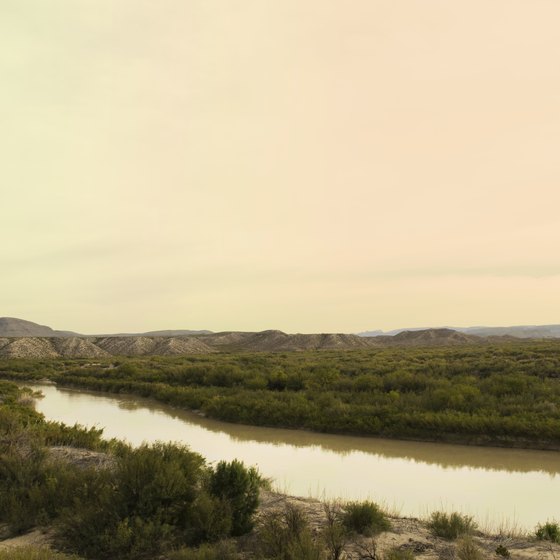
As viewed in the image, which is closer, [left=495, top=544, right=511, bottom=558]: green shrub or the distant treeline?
[left=495, top=544, right=511, bottom=558]: green shrub

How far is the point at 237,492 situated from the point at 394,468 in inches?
293

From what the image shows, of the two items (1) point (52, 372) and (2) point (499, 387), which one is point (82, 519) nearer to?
(2) point (499, 387)

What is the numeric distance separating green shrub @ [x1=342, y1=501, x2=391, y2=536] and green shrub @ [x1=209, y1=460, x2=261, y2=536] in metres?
1.57

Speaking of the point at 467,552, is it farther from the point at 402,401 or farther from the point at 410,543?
the point at 402,401

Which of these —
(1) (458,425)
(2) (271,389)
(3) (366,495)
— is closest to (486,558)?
(3) (366,495)

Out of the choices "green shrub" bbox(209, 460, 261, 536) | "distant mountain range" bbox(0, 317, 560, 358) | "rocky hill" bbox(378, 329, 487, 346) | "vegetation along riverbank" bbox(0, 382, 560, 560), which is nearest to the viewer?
"vegetation along riverbank" bbox(0, 382, 560, 560)

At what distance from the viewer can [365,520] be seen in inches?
301

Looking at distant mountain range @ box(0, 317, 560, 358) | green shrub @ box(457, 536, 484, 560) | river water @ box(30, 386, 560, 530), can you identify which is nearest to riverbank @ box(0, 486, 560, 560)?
green shrub @ box(457, 536, 484, 560)

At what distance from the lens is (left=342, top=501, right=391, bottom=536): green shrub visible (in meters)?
7.52

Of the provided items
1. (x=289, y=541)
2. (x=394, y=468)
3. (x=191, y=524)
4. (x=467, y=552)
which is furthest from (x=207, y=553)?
(x=394, y=468)

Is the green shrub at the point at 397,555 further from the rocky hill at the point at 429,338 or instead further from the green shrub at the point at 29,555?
the rocky hill at the point at 429,338

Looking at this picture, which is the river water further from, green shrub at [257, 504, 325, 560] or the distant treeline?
green shrub at [257, 504, 325, 560]

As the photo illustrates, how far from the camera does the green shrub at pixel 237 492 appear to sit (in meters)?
7.42

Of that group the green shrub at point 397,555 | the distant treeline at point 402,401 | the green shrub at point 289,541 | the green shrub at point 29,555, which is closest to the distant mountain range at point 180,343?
the distant treeline at point 402,401
